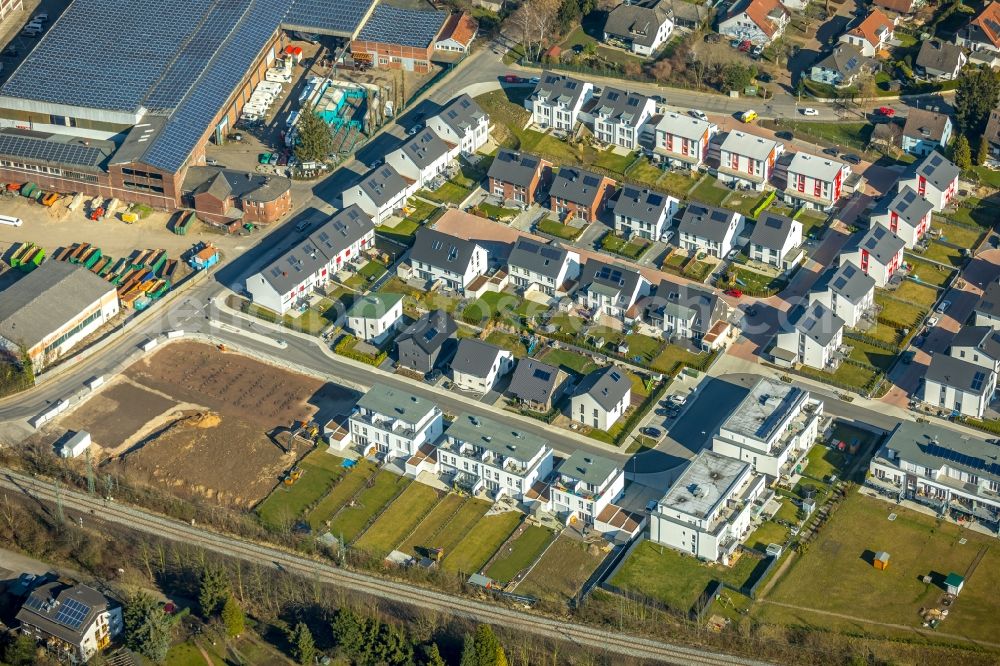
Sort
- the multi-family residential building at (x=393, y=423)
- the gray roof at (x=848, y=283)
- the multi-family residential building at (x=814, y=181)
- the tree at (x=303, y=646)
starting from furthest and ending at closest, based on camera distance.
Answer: the multi-family residential building at (x=814, y=181)
the gray roof at (x=848, y=283)
the multi-family residential building at (x=393, y=423)
the tree at (x=303, y=646)

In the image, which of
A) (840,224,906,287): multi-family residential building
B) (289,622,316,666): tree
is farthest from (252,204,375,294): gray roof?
(840,224,906,287): multi-family residential building

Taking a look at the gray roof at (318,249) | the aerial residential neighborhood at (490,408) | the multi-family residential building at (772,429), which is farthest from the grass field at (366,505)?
the multi-family residential building at (772,429)

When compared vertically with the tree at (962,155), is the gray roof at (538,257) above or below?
below

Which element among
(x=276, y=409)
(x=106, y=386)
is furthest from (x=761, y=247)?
(x=106, y=386)

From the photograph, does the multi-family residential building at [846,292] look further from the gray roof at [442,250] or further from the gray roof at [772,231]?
the gray roof at [442,250]

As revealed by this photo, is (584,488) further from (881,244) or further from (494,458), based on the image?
(881,244)

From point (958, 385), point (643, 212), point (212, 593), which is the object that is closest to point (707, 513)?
point (958, 385)

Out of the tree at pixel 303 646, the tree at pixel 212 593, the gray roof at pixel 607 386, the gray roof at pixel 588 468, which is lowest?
the tree at pixel 303 646

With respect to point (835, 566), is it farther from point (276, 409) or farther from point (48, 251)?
point (48, 251)
